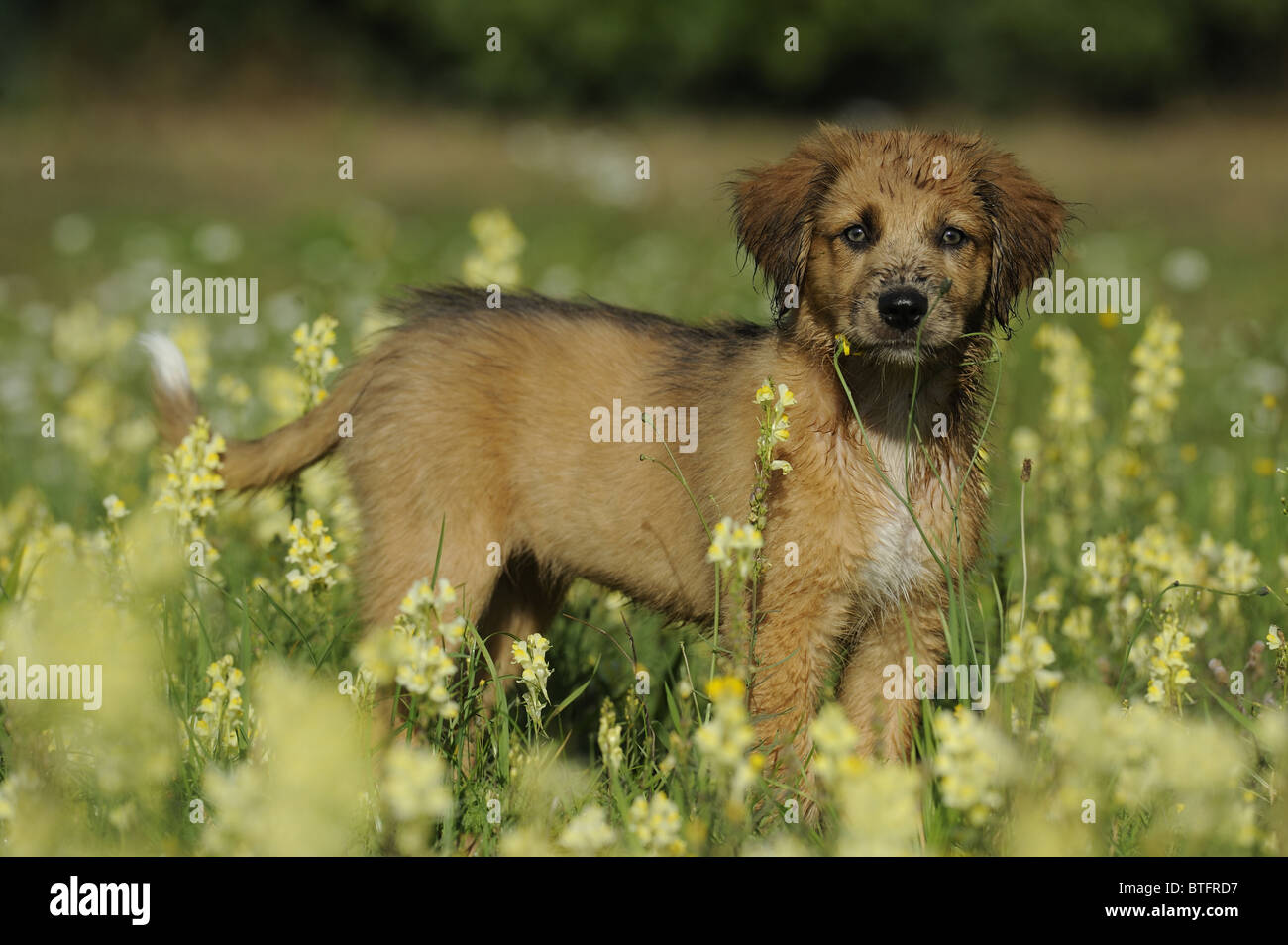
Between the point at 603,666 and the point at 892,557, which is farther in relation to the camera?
the point at 603,666

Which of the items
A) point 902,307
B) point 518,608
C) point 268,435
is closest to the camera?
point 902,307

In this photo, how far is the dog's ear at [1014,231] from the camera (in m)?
3.91

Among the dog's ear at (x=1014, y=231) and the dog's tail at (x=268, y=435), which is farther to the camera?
the dog's tail at (x=268, y=435)

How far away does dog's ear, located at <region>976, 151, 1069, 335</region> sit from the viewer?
3.91 m

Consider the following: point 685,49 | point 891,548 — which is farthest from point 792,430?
point 685,49

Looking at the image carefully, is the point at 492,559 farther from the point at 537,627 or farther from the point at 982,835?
the point at 982,835

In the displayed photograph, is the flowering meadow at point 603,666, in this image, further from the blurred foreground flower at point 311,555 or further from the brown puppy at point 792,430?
the brown puppy at point 792,430

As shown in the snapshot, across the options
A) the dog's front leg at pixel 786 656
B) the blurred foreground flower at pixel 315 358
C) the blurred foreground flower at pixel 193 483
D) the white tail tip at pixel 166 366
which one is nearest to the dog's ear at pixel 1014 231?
the dog's front leg at pixel 786 656

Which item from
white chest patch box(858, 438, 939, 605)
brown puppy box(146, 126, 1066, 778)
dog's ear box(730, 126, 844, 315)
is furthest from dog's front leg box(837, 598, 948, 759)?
dog's ear box(730, 126, 844, 315)

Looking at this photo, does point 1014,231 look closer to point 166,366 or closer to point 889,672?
point 889,672

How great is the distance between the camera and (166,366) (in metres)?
4.50

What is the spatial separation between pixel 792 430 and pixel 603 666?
4.72 ft

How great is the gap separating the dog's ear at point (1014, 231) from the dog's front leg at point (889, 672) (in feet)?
2.90

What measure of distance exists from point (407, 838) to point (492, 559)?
207cm
